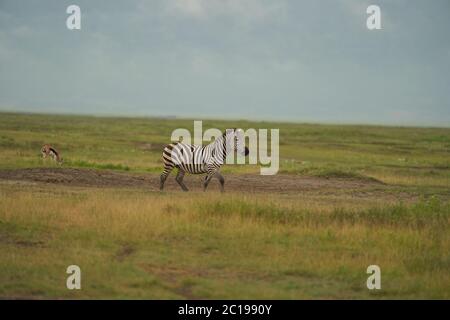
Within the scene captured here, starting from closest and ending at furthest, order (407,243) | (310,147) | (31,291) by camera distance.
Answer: (31,291)
(407,243)
(310,147)

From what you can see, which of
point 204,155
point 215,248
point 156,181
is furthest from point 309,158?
point 215,248

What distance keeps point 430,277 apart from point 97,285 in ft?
18.0

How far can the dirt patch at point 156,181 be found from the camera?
23.4 meters

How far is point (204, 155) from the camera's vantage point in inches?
888

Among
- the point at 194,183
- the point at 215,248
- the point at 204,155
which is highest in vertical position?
the point at 204,155

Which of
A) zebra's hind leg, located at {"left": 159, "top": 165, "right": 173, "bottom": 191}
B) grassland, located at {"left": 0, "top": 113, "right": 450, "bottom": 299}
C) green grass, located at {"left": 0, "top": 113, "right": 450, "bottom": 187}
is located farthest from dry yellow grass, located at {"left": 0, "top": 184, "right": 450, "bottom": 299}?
green grass, located at {"left": 0, "top": 113, "right": 450, "bottom": 187}

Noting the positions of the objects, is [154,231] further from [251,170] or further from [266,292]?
[251,170]

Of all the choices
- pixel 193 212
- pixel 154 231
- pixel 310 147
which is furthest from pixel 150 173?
pixel 310 147

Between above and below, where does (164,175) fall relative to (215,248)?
above

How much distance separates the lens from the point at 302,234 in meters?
14.4

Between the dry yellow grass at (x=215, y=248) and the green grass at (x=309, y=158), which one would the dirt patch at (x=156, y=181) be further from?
the dry yellow grass at (x=215, y=248)

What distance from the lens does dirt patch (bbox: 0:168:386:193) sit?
76.7 feet

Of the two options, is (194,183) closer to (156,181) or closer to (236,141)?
(156,181)

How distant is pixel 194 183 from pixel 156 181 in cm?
156
